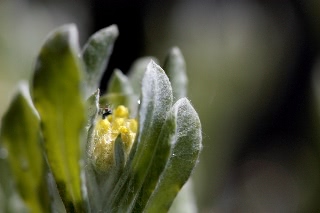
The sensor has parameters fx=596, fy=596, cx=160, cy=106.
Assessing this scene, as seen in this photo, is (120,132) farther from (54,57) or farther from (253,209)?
(253,209)

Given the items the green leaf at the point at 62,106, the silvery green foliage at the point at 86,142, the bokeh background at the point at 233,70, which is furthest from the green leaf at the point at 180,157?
the bokeh background at the point at 233,70

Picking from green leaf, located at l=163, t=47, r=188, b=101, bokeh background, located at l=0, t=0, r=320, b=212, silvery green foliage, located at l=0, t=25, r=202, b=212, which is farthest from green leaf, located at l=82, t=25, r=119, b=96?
bokeh background, located at l=0, t=0, r=320, b=212

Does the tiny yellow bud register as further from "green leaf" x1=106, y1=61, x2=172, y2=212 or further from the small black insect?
"green leaf" x1=106, y1=61, x2=172, y2=212

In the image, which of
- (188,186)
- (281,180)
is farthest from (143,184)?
(281,180)

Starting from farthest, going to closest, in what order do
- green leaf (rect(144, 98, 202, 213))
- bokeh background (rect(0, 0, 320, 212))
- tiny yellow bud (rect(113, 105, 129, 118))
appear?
1. bokeh background (rect(0, 0, 320, 212))
2. tiny yellow bud (rect(113, 105, 129, 118))
3. green leaf (rect(144, 98, 202, 213))

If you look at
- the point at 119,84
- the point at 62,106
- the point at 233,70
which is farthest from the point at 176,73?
the point at 233,70
